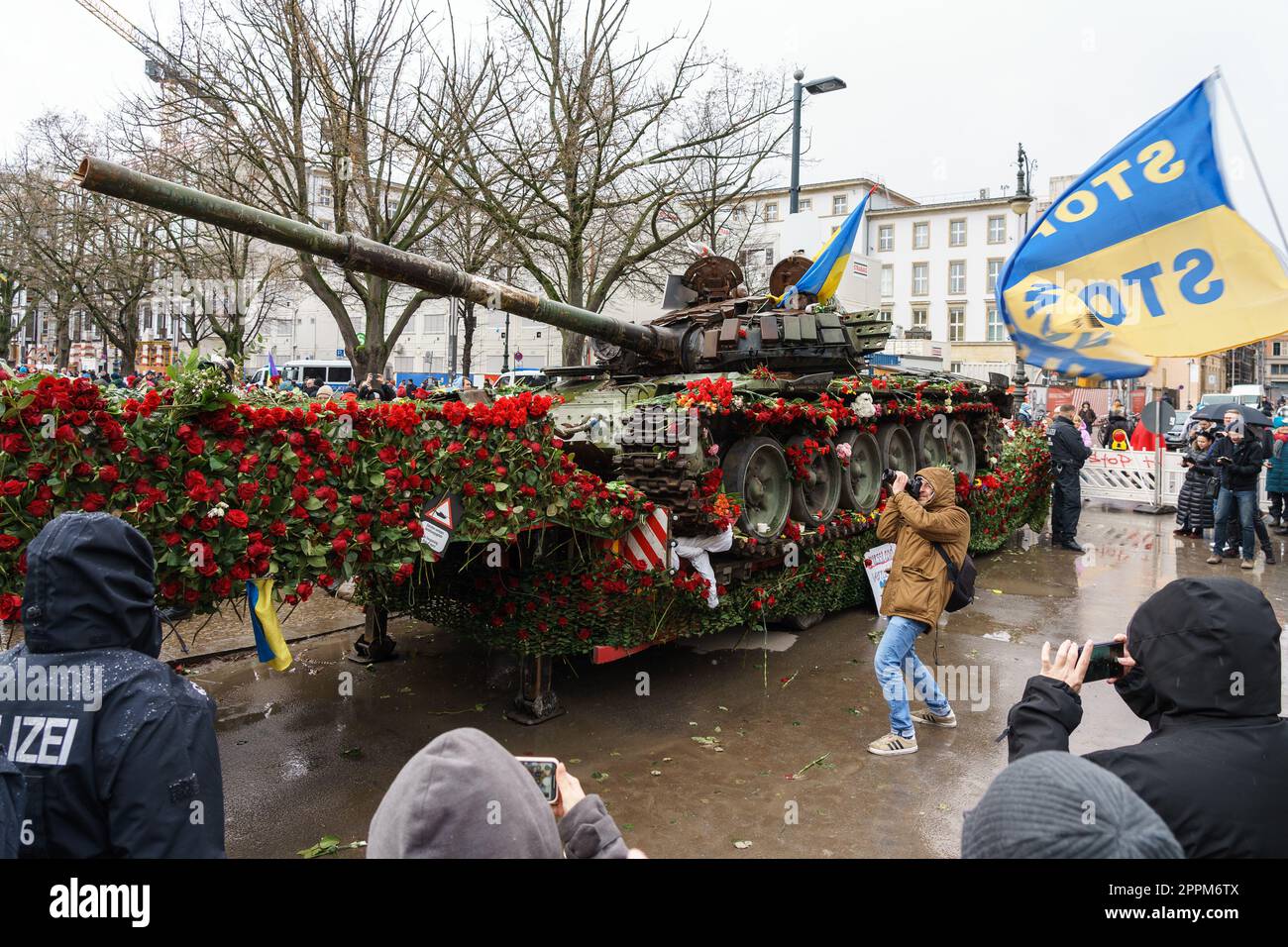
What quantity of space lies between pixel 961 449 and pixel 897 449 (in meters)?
1.94

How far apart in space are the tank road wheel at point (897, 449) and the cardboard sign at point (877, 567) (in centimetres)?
123

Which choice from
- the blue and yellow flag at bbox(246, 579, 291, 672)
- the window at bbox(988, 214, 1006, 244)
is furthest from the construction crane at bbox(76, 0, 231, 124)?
the window at bbox(988, 214, 1006, 244)

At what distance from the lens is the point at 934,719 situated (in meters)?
5.72

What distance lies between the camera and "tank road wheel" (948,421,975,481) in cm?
1077

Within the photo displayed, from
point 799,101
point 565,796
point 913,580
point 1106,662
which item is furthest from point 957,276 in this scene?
point 565,796

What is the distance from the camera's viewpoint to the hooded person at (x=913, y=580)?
5.25 m

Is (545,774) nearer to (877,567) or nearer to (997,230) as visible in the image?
(877,567)

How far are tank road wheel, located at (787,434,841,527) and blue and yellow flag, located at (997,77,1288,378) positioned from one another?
3.04 metres

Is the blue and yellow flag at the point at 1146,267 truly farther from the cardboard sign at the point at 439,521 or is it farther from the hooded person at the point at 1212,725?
the cardboard sign at the point at 439,521

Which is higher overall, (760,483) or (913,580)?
(760,483)

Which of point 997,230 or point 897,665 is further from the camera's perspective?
point 997,230

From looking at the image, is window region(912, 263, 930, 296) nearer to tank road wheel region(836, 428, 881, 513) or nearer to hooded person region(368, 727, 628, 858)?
tank road wheel region(836, 428, 881, 513)
